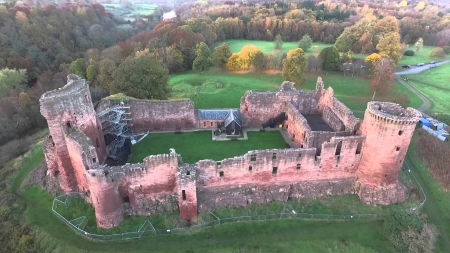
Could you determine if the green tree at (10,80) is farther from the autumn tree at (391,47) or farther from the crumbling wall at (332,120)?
the autumn tree at (391,47)

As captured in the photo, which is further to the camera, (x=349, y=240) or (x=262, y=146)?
(x=262, y=146)

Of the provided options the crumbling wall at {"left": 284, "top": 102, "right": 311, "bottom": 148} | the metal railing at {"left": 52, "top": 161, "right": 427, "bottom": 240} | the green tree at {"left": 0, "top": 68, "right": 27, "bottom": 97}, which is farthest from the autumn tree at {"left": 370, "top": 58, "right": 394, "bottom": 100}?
the green tree at {"left": 0, "top": 68, "right": 27, "bottom": 97}

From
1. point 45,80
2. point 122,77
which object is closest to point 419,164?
point 122,77

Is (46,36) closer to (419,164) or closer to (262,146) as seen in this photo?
(262,146)

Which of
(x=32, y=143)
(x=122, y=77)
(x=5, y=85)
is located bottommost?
(x=32, y=143)

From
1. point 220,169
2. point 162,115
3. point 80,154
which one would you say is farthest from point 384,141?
point 80,154

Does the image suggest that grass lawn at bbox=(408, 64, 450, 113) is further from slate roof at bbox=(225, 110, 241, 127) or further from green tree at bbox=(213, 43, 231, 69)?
green tree at bbox=(213, 43, 231, 69)

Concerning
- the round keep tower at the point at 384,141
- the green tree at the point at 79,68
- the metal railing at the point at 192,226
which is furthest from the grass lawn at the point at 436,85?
the green tree at the point at 79,68
